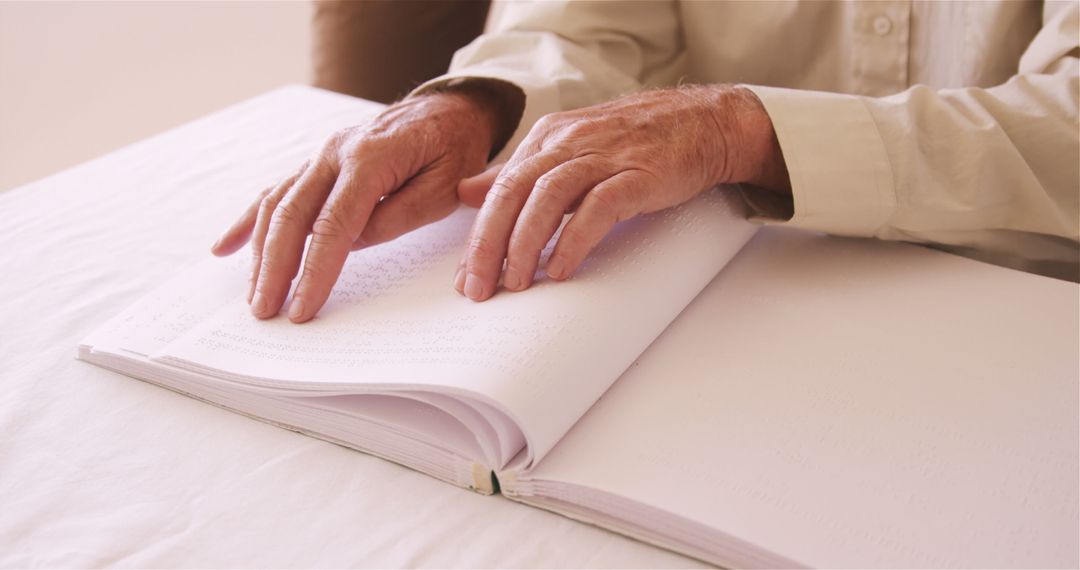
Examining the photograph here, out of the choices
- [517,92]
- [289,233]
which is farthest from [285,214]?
[517,92]

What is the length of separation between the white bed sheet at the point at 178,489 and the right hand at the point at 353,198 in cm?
12

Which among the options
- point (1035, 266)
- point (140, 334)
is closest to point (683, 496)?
point (140, 334)

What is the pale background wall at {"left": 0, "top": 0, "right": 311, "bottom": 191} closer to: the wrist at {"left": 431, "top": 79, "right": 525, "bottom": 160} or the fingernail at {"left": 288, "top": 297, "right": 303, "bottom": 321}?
the wrist at {"left": 431, "top": 79, "right": 525, "bottom": 160}

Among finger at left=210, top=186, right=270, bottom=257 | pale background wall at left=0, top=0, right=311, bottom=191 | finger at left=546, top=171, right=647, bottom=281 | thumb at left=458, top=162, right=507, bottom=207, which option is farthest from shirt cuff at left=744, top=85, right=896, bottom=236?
pale background wall at left=0, top=0, right=311, bottom=191

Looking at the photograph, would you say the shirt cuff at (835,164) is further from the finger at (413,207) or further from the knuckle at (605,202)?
the finger at (413,207)

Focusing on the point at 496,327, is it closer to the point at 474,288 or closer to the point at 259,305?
the point at 474,288

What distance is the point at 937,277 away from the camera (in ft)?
2.63

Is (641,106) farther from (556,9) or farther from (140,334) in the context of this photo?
(140,334)

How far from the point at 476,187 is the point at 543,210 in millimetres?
157

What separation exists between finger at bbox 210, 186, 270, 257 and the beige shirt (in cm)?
26

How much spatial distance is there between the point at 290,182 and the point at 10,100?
74.5 inches

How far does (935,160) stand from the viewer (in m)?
0.82

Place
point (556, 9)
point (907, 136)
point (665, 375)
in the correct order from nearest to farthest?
point (665, 375) < point (907, 136) < point (556, 9)

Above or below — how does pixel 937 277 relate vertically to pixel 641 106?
below
